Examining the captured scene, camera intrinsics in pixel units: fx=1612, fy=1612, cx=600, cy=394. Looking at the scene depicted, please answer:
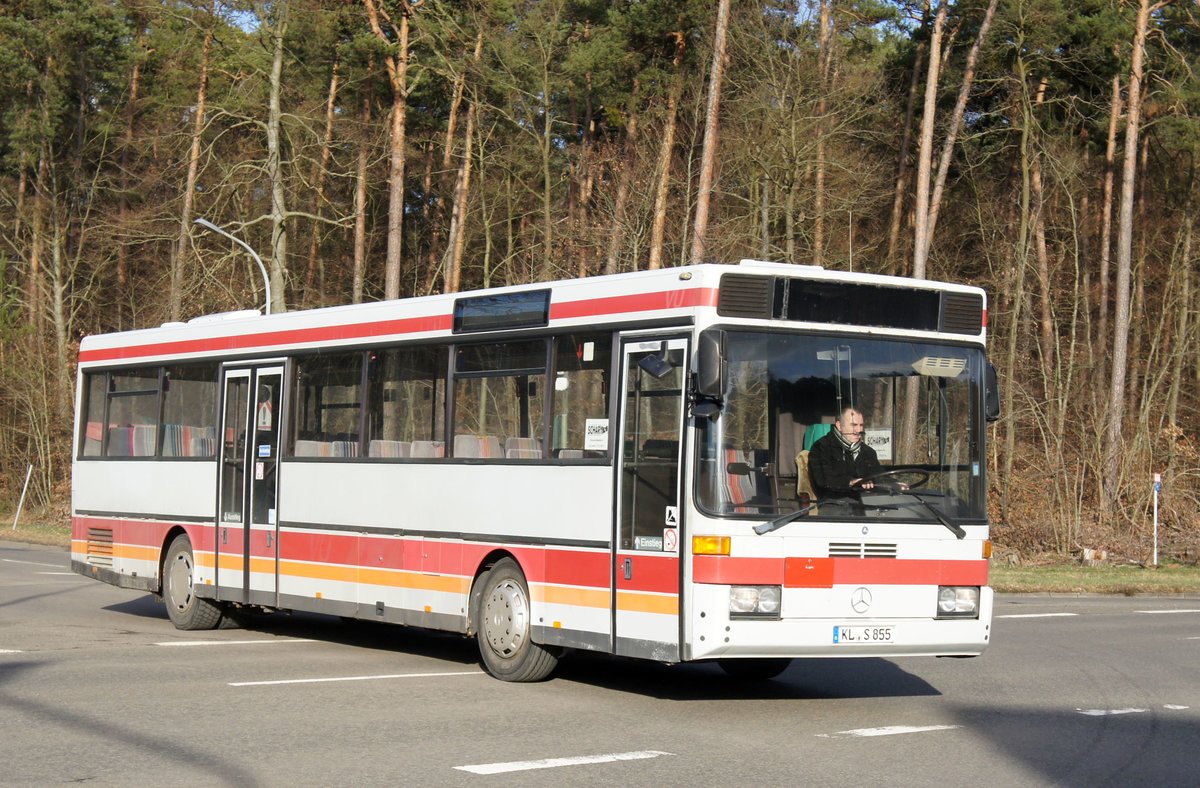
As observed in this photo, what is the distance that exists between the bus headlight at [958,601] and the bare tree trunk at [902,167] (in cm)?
3460

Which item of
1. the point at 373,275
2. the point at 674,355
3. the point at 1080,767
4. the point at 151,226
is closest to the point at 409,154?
the point at 151,226

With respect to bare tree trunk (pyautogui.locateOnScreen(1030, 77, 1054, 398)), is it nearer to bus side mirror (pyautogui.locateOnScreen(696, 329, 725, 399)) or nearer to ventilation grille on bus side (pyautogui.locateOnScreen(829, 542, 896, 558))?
ventilation grille on bus side (pyautogui.locateOnScreen(829, 542, 896, 558))

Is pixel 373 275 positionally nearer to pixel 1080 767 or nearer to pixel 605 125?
pixel 605 125

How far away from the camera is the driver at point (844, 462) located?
37.2ft

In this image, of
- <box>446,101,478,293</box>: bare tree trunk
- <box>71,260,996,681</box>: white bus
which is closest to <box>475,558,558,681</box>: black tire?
<box>71,260,996,681</box>: white bus

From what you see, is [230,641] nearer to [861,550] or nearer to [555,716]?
[555,716]

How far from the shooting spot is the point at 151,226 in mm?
43312

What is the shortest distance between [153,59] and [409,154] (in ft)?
46.5

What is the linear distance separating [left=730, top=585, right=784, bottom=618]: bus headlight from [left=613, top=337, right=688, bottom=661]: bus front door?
44cm

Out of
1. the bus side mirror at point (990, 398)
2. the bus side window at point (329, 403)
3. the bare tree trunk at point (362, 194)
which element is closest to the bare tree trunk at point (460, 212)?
the bare tree trunk at point (362, 194)

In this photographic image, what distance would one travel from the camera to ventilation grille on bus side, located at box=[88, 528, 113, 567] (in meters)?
19.0

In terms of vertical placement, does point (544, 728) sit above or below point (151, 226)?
below

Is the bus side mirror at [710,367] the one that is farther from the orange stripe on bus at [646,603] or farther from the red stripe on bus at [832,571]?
the orange stripe on bus at [646,603]

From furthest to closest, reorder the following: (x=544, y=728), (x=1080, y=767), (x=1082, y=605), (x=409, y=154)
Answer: (x=409, y=154)
(x=1082, y=605)
(x=544, y=728)
(x=1080, y=767)
